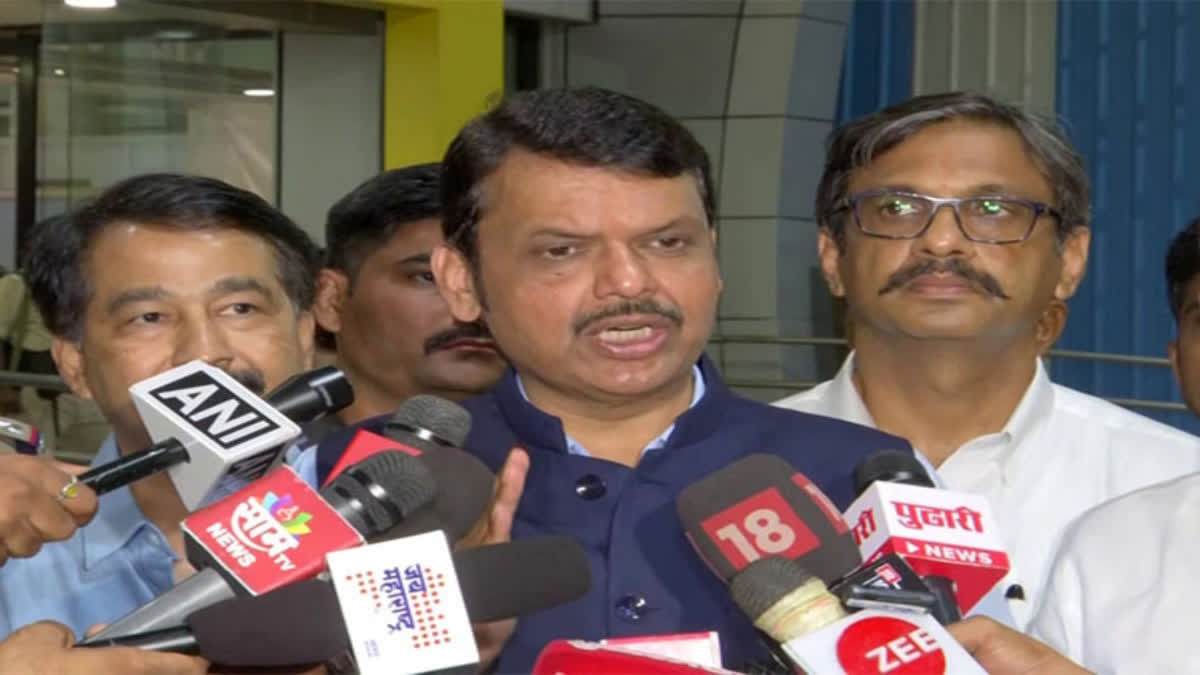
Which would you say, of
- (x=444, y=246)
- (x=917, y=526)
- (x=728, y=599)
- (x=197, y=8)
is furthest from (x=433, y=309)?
(x=197, y=8)

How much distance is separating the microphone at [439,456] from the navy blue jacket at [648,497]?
0.87ft

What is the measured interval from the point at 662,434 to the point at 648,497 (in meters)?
0.14

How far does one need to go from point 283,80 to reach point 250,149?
421 mm

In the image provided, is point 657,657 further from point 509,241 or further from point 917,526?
point 509,241

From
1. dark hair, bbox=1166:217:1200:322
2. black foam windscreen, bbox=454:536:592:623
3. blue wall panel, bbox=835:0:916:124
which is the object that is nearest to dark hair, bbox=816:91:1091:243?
dark hair, bbox=1166:217:1200:322

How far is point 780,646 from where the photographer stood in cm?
136

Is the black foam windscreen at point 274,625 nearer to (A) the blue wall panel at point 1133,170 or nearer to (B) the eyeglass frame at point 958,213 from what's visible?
(B) the eyeglass frame at point 958,213

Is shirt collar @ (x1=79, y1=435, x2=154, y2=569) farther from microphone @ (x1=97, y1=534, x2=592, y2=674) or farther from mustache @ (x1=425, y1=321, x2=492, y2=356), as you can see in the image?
mustache @ (x1=425, y1=321, x2=492, y2=356)

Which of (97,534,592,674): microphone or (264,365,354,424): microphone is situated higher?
(264,365,354,424): microphone

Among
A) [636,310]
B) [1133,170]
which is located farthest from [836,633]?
[1133,170]

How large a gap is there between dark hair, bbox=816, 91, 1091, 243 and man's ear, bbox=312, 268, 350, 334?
0.94 metres

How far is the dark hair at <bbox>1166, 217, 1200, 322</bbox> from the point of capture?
2760 mm

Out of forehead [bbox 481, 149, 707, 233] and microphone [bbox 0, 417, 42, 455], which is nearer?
microphone [bbox 0, 417, 42, 455]

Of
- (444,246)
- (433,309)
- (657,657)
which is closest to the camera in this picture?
(657,657)
